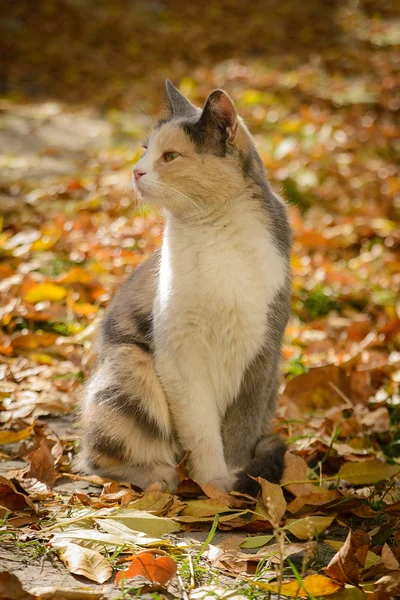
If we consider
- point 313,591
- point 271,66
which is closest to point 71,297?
point 313,591

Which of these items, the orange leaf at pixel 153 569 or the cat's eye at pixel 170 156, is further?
the cat's eye at pixel 170 156

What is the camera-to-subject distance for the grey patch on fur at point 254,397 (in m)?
2.78

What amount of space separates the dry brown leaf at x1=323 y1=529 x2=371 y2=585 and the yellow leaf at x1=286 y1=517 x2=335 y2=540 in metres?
0.24

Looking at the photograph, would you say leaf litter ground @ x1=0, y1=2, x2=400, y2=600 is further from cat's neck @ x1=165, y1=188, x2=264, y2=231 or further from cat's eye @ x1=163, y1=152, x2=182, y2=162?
cat's eye @ x1=163, y1=152, x2=182, y2=162

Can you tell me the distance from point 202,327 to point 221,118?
29.2 inches

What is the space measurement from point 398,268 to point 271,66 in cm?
599

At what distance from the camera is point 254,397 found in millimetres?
2844

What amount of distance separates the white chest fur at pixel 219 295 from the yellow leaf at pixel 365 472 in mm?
573

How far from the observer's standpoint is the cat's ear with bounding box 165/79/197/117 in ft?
9.68

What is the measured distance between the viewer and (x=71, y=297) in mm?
4410

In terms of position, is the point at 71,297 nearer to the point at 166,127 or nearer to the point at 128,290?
the point at 128,290

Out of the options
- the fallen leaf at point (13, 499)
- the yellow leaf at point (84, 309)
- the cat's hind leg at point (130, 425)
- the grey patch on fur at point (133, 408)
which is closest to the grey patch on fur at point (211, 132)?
the cat's hind leg at point (130, 425)

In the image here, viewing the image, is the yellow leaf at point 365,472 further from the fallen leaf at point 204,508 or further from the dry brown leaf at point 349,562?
the dry brown leaf at point 349,562

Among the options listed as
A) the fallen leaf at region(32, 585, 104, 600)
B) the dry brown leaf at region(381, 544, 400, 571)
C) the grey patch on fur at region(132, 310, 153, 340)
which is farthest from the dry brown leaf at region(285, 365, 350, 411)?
the fallen leaf at region(32, 585, 104, 600)
